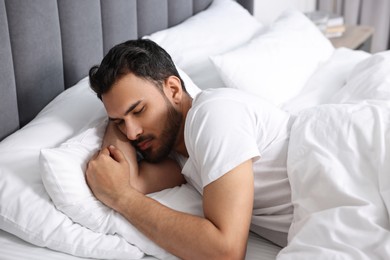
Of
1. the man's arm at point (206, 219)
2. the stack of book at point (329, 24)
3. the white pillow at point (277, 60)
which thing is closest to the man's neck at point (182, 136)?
the man's arm at point (206, 219)

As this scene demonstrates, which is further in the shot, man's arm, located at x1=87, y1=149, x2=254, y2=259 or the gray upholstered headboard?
the gray upholstered headboard

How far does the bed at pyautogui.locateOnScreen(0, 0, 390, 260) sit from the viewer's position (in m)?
1.00

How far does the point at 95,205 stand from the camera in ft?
3.61

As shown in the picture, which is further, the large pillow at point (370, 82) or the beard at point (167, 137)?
the large pillow at point (370, 82)

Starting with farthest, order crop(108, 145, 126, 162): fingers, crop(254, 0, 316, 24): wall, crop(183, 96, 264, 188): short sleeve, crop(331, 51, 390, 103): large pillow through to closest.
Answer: crop(254, 0, 316, 24): wall, crop(331, 51, 390, 103): large pillow, crop(108, 145, 126, 162): fingers, crop(183, 96, 264, 188): short sleeve

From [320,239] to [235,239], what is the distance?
0.16 meters

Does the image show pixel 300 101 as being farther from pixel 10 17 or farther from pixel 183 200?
pixel 10 17

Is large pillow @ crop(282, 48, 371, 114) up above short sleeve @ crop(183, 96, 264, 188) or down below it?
below

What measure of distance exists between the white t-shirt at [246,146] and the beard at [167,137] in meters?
0.09

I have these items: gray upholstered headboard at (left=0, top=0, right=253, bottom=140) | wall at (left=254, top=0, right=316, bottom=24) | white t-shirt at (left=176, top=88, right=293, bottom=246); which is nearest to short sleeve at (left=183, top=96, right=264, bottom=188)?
white t-shirt at (left=176, top=88, right=293, bottom=246)

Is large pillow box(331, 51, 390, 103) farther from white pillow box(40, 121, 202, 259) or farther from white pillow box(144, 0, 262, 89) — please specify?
white pillow box(40, 121, 202, 259)

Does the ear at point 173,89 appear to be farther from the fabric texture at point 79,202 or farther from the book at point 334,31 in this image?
the book at point 334,31

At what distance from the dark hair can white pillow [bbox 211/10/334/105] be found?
42cm

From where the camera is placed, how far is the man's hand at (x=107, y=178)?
43.2 inches
